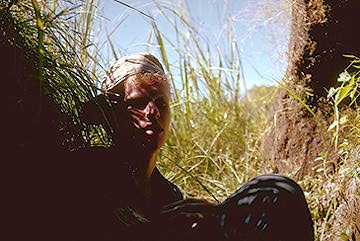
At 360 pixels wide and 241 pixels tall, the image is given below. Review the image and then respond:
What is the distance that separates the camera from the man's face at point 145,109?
0.99 m

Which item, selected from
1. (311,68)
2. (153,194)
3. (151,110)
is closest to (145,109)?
(151,110)

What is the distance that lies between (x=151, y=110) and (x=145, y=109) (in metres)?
0.01

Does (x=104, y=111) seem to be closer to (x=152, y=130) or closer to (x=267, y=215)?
(x=152, y=130)

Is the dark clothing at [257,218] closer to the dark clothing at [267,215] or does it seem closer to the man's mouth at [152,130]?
the dark clothing at [267,215]

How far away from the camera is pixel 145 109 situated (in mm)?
993

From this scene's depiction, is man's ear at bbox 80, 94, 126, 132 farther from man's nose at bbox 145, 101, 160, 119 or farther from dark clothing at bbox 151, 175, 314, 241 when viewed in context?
dark clothing at bbox 151, 175, 314, 241

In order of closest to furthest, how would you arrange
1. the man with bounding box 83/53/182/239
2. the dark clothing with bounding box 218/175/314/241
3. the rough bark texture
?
the dark clothing with bounding box 218/175/314/241
the man with bounding box 83/53/182/239
the rough bark texture

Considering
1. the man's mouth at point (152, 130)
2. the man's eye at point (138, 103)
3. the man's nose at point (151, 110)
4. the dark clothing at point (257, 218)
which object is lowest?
the dark clothing at point (257, 218)

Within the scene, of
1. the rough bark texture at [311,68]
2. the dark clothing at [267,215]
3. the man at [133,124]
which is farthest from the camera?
the rough bark texture at [311,68]

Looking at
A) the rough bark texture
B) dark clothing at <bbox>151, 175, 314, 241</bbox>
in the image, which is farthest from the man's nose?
the rough bark texture

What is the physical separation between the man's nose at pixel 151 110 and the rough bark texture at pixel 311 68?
0.68m

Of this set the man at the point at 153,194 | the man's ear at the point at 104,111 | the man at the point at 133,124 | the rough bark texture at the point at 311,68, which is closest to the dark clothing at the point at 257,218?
the man at the point at 153,194

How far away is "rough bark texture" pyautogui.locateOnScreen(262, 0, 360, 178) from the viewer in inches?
60.2

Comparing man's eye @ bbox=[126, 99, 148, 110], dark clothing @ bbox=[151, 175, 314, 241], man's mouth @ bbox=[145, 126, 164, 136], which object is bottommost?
dark clothing @ bbox=[151, 175, 314, 241]
